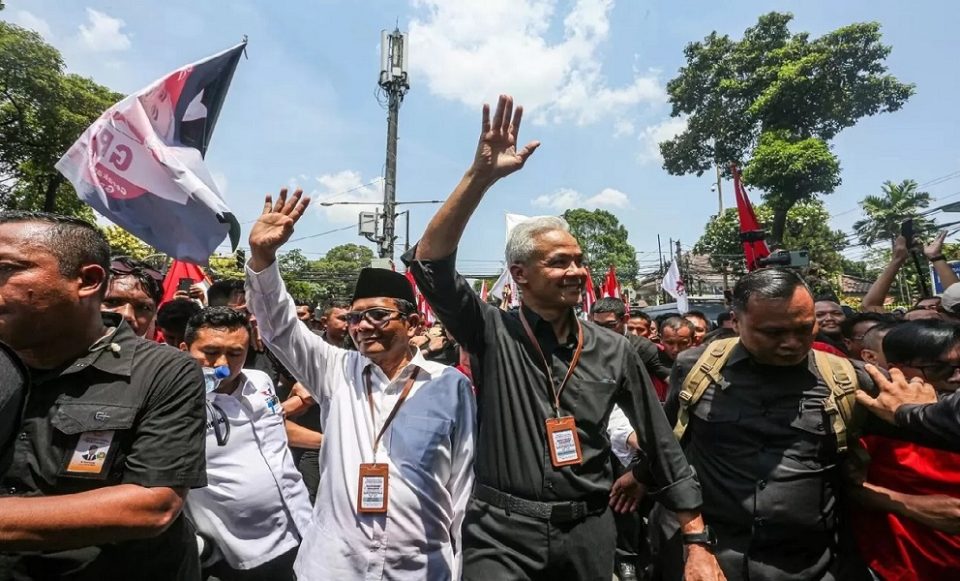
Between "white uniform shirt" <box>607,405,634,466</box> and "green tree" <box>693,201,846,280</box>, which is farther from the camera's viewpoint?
"green tree" <box>693,201,846,280</box>

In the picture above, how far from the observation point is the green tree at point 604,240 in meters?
45.4

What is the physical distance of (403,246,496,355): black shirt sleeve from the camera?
7.04ft

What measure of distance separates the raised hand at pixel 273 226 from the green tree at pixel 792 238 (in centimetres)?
3205

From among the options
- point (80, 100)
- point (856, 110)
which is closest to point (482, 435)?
point (80, 100)

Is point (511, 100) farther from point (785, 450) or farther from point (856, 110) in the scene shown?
point (856, 110)

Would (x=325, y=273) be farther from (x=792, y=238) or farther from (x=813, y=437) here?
(x=813, y=437)

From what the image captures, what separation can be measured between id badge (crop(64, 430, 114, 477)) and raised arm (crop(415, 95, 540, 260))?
44.3 inches

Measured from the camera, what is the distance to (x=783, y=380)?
2439mm

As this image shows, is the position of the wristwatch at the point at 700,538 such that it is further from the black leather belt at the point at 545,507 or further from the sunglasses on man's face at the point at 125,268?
the sunglasses on man's face at the point at 125,268

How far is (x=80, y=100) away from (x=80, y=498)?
2214 cm

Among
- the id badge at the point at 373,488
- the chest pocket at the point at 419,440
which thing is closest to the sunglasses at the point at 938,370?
the chest pocket at the point at 419,440

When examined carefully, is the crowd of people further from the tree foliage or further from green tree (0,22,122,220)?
the tree foliage

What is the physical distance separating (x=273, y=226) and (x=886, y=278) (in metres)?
6.28

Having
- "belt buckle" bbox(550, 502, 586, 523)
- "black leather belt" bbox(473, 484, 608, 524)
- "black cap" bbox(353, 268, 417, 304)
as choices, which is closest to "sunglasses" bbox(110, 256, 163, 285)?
"black cap" bbox(353, 268, 417, 304)
